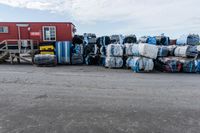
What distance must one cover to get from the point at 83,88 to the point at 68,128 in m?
2.89

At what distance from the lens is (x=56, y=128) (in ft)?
10.5

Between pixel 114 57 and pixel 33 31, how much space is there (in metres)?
7.41

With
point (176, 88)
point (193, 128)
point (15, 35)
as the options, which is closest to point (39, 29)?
point (15, 35)

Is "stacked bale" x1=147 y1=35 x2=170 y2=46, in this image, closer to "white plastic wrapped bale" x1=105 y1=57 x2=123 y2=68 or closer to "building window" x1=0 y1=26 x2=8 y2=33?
"white plastic wrapped bale" x1=105 y1=57 x2=123 y2=68

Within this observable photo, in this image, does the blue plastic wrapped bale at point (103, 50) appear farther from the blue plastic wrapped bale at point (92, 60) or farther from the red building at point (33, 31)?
the red building at point (33, 31)

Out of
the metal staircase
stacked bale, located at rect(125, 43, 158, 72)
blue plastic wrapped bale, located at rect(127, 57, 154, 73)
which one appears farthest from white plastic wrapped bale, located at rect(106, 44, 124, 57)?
the metal staircase

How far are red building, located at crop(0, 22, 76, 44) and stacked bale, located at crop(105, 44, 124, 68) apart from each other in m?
5.09

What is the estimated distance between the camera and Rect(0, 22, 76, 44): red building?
46.4 ft

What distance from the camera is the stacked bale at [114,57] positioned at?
11.6m

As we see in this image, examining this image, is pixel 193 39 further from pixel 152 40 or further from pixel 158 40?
pixel 152 40

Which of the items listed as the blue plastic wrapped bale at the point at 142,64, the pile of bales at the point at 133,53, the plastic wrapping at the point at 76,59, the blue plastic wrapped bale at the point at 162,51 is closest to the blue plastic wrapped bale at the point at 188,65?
the pile of bales at the point at 133,53

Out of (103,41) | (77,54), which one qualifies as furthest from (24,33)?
(103,41)

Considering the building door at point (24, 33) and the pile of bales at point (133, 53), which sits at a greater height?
the building door at point (24, 33)

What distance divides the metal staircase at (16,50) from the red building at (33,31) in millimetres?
761
